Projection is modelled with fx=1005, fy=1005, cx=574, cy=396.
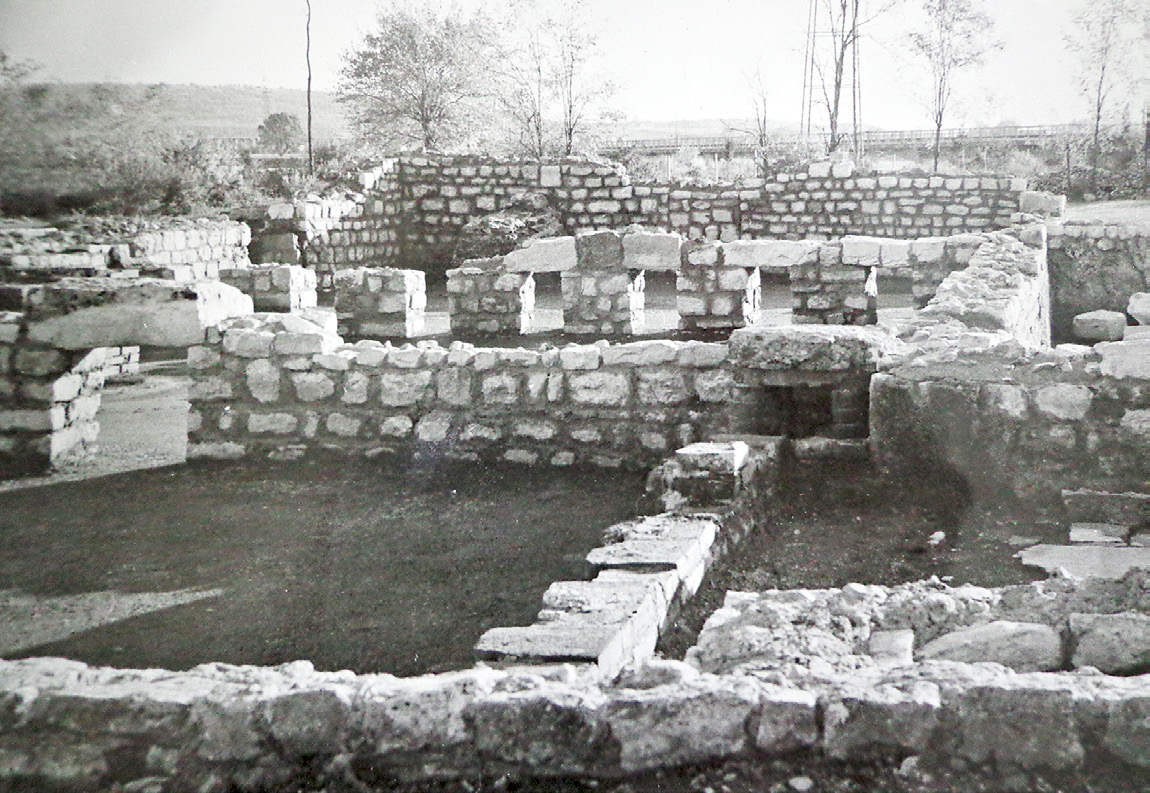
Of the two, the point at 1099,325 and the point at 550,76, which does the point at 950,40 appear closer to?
the point at 1099,325

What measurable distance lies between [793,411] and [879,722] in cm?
445

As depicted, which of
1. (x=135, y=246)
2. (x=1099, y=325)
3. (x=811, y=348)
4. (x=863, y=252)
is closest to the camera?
(x=811, y=348)

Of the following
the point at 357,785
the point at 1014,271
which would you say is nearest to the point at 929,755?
the point at 357,785

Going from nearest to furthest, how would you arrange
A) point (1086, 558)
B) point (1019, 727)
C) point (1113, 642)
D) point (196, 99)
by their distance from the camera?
point (1019, 727), point (1113, 642), point (1086, 558), point (196, 99)

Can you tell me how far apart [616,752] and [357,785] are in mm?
693

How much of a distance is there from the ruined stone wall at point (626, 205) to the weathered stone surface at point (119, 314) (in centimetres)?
1074

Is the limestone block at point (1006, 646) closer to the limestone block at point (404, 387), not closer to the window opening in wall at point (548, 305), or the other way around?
the limestone block at point (404, 387)

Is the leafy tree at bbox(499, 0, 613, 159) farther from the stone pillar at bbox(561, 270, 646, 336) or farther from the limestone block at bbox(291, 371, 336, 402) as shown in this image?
the limestone block at bbox(291, 371, 336, 402)

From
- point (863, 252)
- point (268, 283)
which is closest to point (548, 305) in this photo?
point (268, 283)

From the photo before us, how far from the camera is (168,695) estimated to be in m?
2.89

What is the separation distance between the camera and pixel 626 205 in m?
19.4

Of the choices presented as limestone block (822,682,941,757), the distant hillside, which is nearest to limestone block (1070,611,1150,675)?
limestone block (822,682,941,757)

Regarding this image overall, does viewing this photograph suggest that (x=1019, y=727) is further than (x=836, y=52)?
No

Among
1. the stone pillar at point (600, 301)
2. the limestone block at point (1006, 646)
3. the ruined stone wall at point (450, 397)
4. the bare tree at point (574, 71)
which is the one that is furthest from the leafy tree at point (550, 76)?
the limestone block at point (1006, 646)
